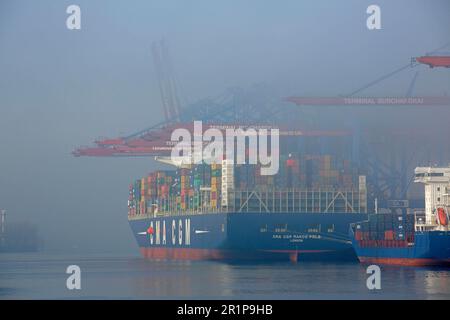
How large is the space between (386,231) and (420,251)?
565 cm

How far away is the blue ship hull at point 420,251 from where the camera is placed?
246ft

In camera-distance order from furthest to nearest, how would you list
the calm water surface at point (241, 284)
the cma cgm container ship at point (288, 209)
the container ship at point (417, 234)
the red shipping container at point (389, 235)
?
the cma cgm container ship at point (288, 209)
the red shipping container at point (389, 235)
the container ship at point (417, 234)
the calm water surface at point (241, 284)

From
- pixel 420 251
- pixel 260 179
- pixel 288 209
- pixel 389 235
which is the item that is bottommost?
pixel 420 251

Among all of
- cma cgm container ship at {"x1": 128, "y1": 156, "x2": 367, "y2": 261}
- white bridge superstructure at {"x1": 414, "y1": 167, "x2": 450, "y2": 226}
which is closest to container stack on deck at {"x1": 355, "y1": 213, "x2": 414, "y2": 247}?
white bridge superstructure at {"x1": 414, "y1": 167, "x2": 450, "y2": 226}

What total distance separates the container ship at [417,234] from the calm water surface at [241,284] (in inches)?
50.9

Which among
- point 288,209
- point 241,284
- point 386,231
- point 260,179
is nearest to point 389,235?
point 386,231

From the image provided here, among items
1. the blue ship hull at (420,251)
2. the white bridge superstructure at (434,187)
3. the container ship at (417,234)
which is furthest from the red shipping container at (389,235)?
the white bridge superstructure at (434,187)

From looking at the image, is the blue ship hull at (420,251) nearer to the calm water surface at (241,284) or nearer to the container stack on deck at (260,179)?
the calm water surface at (241,284)

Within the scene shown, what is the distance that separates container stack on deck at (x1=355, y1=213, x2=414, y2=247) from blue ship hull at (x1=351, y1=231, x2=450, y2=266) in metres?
0.29

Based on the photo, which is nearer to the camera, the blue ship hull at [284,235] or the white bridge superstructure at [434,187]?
the white bridge superstructure at [434,187]

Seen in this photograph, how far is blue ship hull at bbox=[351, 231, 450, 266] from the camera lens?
74.9 meters

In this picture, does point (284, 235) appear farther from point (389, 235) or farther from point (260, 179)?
point (389, 235)

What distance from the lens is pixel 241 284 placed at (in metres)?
62.4
